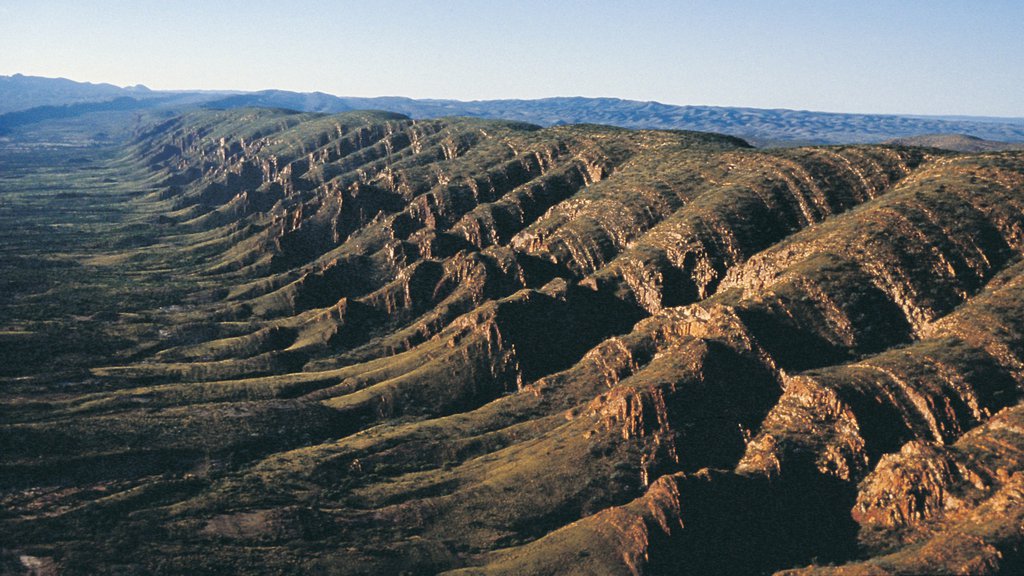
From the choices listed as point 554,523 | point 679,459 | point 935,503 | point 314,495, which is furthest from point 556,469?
point 935,503

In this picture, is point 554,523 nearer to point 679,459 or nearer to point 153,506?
point 679,459

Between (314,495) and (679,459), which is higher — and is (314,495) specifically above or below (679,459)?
below

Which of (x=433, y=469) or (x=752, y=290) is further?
(x=752, y=290)

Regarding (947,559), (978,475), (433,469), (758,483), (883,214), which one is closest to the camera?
(947,559)

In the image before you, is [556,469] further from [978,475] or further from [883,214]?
[883,214]

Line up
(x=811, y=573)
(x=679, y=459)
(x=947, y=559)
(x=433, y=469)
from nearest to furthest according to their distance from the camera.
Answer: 1. (x=947, y=559)
2. (x=811, y=573)
3. (x=679, y=459)
4. (x=433, y=469)

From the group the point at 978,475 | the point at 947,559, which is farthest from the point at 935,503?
the point at 947,559

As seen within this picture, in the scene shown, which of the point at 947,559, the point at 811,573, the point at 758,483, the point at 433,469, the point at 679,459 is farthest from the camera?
the point at 433,469

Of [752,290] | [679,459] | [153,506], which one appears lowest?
[153,506]

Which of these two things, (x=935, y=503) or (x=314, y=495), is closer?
(x=935, y=503)
